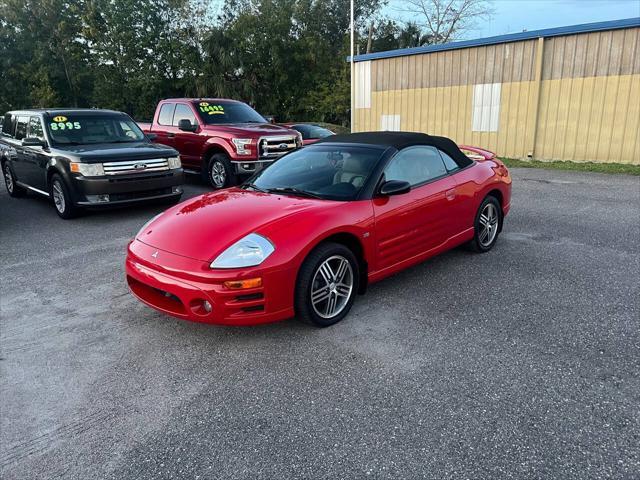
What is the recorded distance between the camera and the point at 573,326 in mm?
3732

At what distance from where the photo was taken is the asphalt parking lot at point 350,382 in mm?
2414

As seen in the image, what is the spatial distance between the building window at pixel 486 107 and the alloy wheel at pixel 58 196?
12.7 metres

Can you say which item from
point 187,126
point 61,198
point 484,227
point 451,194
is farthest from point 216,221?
point 187,126

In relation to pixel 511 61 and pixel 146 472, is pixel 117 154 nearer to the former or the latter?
pixel 146 472

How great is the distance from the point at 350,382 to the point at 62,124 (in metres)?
7.35

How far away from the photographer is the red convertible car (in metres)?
3.41

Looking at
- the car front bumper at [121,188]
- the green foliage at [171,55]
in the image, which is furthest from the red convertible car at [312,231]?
the green foliage at [171,55]

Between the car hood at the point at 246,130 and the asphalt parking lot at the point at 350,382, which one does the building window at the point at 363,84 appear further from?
the asphalt parking lot at the point at 350,382

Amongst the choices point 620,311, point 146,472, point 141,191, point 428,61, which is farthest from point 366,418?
point 428,61

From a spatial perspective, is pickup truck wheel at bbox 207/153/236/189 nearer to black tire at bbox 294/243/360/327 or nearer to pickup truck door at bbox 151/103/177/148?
pickup truck door at bbox 151/103/177/148

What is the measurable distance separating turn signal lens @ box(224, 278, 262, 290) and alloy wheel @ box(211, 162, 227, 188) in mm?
6732

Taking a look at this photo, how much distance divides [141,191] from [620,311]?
6.60m

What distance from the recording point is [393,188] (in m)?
4.09

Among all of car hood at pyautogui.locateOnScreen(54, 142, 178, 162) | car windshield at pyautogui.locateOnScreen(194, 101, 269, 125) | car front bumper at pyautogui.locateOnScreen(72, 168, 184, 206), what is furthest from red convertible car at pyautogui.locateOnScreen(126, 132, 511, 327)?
car windshield at pyautogui.locateOnScreen(194, 101, 269, 125)
